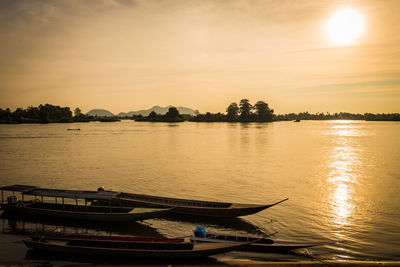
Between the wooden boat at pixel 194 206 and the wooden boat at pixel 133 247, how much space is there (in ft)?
16.5

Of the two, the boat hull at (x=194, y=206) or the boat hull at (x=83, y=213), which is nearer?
the boat hull at (x=83, y=213)

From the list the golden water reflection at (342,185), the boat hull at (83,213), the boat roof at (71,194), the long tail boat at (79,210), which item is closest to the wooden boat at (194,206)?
the boat roof at (71,194)

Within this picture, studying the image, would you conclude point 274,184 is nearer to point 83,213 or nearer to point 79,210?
point 79,210

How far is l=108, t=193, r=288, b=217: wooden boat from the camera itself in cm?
1784

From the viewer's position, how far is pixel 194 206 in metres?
18.8

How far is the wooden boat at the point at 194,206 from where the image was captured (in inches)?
703

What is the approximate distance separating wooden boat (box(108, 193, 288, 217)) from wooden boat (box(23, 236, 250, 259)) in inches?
197

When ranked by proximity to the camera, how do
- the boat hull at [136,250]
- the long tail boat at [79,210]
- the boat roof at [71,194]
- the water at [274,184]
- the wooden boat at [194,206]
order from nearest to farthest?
the boat hull at [136,250] < the long tail boat at [79,210] < the water at [274,184] < the wooden boat at [194,206] < the boat roof at [71,194]

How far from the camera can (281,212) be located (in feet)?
69.5

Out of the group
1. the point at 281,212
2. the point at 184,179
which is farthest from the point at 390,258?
the point at 184,179

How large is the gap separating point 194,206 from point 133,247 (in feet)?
20.9

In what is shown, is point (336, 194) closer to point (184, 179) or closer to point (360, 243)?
point (360, 243)

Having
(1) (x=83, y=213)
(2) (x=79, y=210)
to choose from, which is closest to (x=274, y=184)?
(2) (x=79, y=210)

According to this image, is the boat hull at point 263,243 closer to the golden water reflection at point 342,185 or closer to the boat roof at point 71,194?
the golden water reflection at point 342,185
